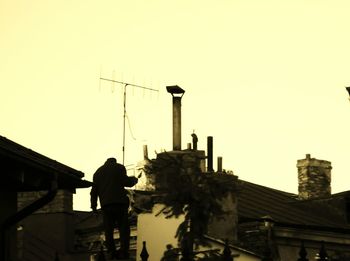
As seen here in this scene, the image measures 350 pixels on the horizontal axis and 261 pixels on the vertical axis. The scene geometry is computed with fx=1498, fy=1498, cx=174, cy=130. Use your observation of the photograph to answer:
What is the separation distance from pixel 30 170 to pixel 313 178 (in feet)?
82.9

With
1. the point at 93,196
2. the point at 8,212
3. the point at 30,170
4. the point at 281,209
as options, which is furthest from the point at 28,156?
the point at 281,209

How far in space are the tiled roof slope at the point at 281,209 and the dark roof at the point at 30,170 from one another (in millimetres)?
14158

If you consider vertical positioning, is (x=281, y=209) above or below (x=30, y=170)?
above

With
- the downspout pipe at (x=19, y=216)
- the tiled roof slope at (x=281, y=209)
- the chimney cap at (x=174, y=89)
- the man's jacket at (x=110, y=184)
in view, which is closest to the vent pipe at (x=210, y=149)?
the tiled roof slope at (x=281, y=209)

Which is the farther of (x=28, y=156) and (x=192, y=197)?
(x=28, y=156)

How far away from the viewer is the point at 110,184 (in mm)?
21859

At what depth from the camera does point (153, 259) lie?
26.1 metres

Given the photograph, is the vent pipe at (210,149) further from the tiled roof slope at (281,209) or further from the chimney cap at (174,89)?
the chimney cap at (174,89)

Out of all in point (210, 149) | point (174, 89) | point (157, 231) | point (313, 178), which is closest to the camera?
point (157, 231)

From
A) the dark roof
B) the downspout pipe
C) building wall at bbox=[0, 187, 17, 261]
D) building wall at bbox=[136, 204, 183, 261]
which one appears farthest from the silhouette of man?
building wall at bbox=[136, 204, 183, 261]

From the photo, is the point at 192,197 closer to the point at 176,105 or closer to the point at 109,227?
the point at 109,227

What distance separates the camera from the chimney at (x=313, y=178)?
149 feet

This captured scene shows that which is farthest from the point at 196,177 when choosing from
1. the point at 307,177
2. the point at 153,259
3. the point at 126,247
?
the point at 307,177

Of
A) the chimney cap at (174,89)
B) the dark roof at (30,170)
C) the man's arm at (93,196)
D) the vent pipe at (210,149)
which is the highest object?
the chimney cap at (174,89)
